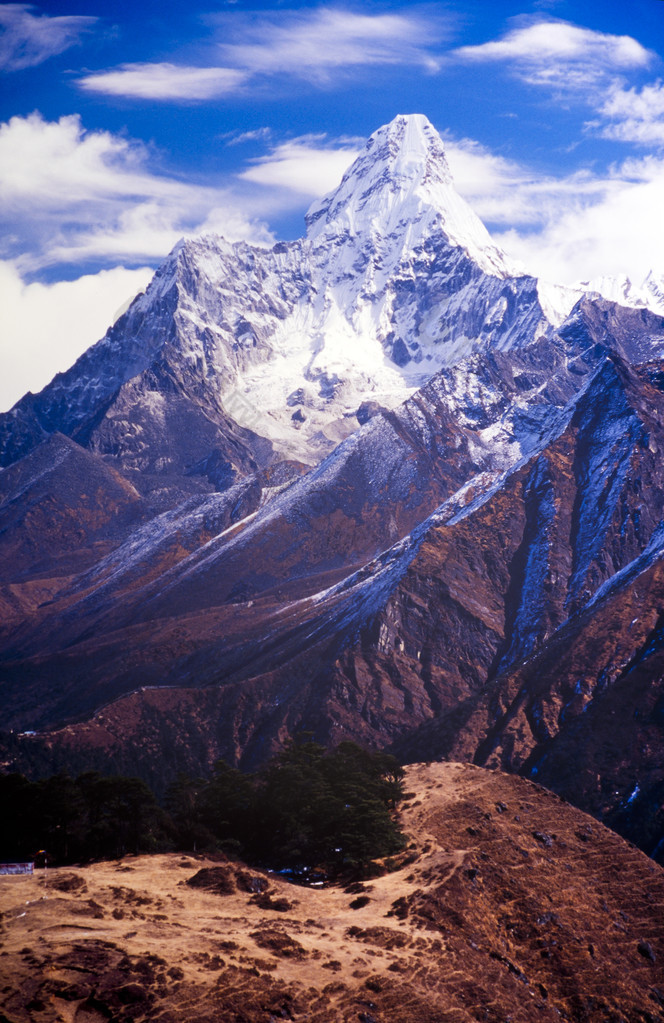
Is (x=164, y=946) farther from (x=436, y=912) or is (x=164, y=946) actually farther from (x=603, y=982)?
(x=603, y=982)

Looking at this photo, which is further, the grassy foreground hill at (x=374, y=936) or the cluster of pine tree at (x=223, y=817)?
the cluster of pine tree at (x=223, y=817)

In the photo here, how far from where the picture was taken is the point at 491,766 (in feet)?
622

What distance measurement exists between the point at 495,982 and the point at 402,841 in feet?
78.9

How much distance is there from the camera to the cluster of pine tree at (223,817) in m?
97.2

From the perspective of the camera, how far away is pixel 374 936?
260ft

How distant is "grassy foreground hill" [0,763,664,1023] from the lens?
6656cm

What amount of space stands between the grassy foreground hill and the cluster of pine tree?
4.79 metres

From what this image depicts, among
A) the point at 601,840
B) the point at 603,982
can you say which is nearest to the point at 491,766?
the point at 601,840

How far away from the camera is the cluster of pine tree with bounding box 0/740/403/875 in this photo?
319 feet

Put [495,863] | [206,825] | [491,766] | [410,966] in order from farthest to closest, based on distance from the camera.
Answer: [491,766] < [206,825] < [495,863] < [410,966]

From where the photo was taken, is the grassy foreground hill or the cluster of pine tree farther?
the cluster of pine tree

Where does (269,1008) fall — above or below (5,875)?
below

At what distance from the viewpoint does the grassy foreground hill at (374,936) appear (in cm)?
6656

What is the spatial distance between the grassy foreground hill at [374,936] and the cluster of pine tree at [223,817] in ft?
15.7
